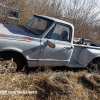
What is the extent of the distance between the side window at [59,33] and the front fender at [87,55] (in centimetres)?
92

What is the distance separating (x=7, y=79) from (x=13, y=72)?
1.18ft

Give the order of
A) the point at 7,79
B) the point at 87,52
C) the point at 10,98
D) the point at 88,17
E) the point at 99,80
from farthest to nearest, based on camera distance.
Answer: the point at 88,17
the point at 87,52
the point at 99,80
the point at 7,79
the point at 10,98

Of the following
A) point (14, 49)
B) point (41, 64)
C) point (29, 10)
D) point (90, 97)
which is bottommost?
point (90, 97)

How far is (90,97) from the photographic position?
109 inches

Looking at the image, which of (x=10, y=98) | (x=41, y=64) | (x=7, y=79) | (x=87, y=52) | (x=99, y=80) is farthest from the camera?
(x=87, y=52)

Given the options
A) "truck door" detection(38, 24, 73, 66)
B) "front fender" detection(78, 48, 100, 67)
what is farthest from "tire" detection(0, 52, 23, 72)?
"front fender" detection(78, 48, 100, 67)

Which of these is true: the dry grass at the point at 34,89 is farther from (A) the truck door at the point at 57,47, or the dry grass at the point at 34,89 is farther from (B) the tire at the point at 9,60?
(A) the truck door at the point at 57,47

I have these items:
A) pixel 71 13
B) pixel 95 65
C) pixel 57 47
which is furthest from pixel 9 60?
pixel 71 13

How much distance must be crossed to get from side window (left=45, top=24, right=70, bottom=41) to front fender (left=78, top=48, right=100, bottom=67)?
0.92 m

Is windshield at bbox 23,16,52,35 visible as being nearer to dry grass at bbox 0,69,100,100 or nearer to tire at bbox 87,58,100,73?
dry grass at bbox 0,69,100,100

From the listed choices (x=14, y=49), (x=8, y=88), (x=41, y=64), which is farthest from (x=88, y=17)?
(x=8, y=88)

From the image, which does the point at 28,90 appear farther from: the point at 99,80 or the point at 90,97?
the point at 99,80

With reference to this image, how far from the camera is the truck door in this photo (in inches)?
121

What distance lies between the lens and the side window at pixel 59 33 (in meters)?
3.21
